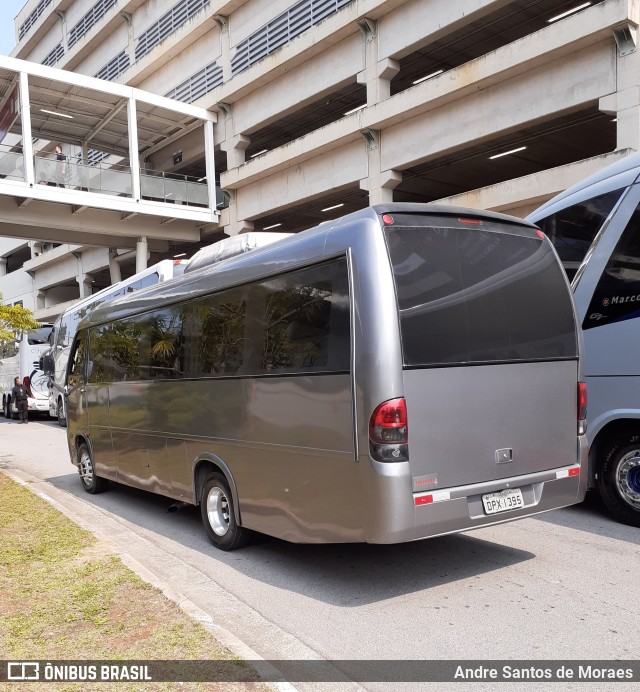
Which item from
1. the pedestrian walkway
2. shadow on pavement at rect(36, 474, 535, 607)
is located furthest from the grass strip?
the pedestrian walkway

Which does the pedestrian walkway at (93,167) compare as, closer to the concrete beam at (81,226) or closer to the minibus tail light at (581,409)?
the concrete beam at (81,226)

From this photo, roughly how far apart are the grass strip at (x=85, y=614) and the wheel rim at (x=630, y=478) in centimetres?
430

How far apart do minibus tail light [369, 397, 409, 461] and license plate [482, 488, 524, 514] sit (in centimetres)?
85

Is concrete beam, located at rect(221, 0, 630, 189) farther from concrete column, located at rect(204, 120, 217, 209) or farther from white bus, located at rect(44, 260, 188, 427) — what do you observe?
white bus, located at rect(44, 260, 188, 427)

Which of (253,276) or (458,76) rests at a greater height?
(458,76)

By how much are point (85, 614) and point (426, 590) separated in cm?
242

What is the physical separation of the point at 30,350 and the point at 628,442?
976 inches

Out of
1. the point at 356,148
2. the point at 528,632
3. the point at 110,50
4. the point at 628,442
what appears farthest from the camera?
→ the point at 110,50

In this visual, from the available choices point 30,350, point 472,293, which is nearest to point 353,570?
point 472,293

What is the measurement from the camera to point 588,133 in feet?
72.7

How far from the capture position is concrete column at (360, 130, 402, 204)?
20.7 m

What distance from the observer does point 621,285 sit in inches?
253

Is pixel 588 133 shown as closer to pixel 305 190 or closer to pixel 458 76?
pixel 458 76

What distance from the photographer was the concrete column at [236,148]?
1051 inches
